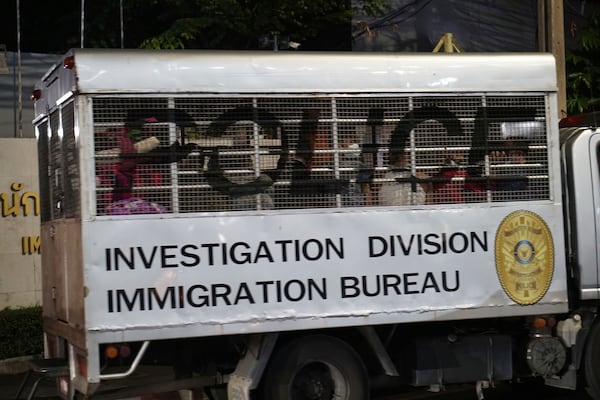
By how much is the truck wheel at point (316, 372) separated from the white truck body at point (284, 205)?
0.11 metres

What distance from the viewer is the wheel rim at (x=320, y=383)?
7.66 meters

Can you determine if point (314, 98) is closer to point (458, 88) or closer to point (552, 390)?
point (458, 88)

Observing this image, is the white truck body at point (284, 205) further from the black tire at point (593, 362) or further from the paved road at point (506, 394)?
the paved road at point (506, 394)

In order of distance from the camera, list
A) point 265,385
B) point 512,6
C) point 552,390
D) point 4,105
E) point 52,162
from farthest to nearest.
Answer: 1. point 512,6
2. point 4,105
3. point 552,390
4. point 52,162
5. point 265,385

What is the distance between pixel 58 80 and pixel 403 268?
9.63 feet

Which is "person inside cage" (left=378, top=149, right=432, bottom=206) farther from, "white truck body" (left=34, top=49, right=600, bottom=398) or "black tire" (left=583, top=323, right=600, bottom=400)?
"black tire" (left=583, top=323, right=600, bottom=400)

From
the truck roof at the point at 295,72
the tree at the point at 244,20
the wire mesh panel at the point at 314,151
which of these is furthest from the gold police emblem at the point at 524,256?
the tree at the point at 244,20

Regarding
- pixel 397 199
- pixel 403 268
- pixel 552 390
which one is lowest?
pixel 552 390

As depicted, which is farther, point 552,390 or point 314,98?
point 552,390

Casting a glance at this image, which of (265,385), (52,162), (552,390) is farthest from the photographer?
(552,390)

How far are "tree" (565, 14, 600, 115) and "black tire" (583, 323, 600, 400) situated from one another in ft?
25.6

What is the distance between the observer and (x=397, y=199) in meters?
7.80

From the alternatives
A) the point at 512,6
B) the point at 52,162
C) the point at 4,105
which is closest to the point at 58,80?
the point at 52,162

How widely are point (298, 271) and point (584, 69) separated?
35.7 feet
